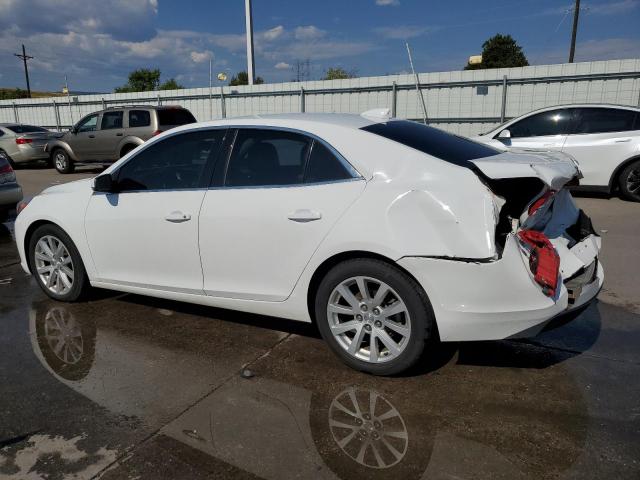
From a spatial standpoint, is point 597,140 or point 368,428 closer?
point 368,428

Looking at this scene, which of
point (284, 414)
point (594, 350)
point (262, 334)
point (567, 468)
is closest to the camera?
point (567, 468)

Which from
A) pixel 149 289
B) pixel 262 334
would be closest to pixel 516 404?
pixel 262 334

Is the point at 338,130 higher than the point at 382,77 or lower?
lower

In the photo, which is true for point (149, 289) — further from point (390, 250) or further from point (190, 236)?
point (390, 250)

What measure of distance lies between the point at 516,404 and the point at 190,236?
7.59 ft

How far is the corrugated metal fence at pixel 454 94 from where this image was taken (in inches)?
504

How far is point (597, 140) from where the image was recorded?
8.63 meters

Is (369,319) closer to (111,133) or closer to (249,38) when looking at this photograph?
(111,133)

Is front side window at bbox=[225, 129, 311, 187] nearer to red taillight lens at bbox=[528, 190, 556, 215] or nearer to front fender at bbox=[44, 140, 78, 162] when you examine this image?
red taillight lens at bbox=[528, 190, 556, 215]

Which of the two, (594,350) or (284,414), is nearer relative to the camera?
(284,414)

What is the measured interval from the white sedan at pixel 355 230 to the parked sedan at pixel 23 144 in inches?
567

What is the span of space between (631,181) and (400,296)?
24.2ft

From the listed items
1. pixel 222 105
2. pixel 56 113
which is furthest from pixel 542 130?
pixel 56 113

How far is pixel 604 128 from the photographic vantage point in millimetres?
8695
